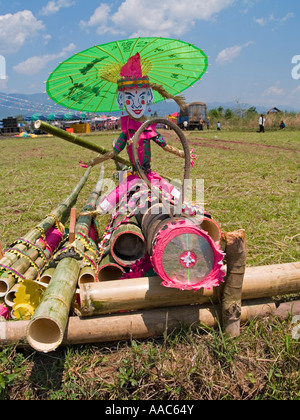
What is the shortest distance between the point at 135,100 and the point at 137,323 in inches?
100

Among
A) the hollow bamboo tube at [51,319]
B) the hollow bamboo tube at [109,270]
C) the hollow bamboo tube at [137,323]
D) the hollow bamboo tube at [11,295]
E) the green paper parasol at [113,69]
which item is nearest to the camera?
the hollow bamboo tube at [51,319]

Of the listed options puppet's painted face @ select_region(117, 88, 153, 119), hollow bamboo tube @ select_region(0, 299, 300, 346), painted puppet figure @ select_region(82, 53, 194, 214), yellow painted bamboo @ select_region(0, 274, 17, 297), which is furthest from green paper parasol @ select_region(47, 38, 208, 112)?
hollow bamboo tube @ select_region(0, 299, 300, 346)

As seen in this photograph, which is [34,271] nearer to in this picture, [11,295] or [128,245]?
[11,295]

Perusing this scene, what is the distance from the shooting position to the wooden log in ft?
7.10

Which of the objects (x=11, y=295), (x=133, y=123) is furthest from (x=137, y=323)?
(x=133, y=123)

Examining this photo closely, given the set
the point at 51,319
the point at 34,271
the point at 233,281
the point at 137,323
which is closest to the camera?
the point at 51,319

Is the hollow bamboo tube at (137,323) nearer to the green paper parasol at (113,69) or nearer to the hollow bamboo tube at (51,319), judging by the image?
the hollow bamboo tube at (51,319)

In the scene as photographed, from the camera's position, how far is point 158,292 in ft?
7.82

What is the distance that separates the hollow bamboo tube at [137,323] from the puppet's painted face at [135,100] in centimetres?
236

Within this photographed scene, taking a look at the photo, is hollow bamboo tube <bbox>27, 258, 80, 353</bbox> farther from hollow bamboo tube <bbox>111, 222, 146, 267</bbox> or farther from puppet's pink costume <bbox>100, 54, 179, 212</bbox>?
puppet's pink costume <bbox>100, 54, 179, 212</bbox>

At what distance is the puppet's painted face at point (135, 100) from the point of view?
3.74m

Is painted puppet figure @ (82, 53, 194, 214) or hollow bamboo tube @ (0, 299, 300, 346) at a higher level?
painted puppet figure @ (82, 53, 194, 214)

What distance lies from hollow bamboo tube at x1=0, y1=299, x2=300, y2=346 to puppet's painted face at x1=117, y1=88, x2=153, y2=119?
2363 millimetres

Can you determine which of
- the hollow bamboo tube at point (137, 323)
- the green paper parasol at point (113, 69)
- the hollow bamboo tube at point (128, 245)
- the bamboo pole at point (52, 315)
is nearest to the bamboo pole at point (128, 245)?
the hollow bamboo tube at point (128, 245)
